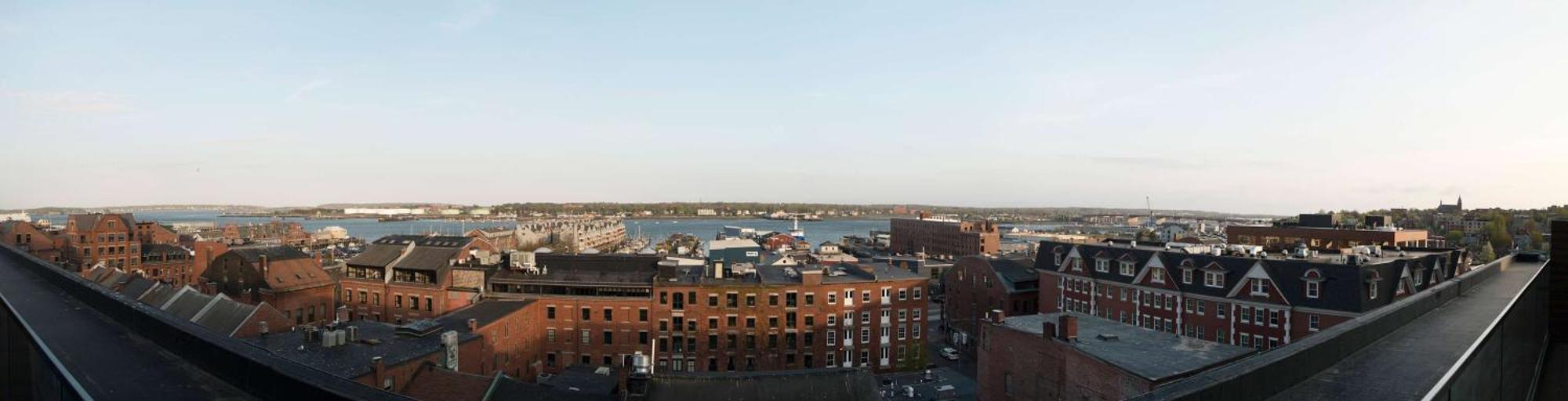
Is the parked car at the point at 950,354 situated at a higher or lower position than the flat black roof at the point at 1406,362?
lower

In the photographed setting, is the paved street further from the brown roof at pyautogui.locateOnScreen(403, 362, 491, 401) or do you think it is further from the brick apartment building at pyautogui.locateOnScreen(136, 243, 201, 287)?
the brick apartment building at pyautogui.locateOnScreen(136, 243, 201, 287)

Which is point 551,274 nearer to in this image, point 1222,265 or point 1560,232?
point 1222,265

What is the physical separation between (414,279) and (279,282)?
10.4 metres

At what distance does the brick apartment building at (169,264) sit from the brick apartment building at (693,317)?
50.2 metres

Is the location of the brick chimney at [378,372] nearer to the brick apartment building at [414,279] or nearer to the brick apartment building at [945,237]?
the brick apartment building at [414,279]

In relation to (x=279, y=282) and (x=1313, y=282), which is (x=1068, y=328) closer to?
(x=1313, y=282)

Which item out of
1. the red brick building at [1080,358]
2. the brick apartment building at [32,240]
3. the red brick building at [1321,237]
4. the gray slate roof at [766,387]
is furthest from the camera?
the brick apartment building at [32,240]

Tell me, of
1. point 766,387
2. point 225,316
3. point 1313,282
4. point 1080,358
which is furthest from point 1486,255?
point 225,316

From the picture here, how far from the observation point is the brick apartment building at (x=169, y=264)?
224 feet

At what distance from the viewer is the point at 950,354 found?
162ft

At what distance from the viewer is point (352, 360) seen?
24.4m

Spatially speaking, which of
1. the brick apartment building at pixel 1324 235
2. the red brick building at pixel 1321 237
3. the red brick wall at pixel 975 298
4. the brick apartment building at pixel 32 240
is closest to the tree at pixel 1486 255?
the brick apartment building at pixel 1324 235

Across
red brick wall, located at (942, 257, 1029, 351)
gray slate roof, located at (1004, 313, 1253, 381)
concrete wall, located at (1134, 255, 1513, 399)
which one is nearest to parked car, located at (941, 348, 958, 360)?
red brick wall, located at (942, 257, 1029, 351)

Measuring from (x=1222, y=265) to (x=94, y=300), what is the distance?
1761 inches
